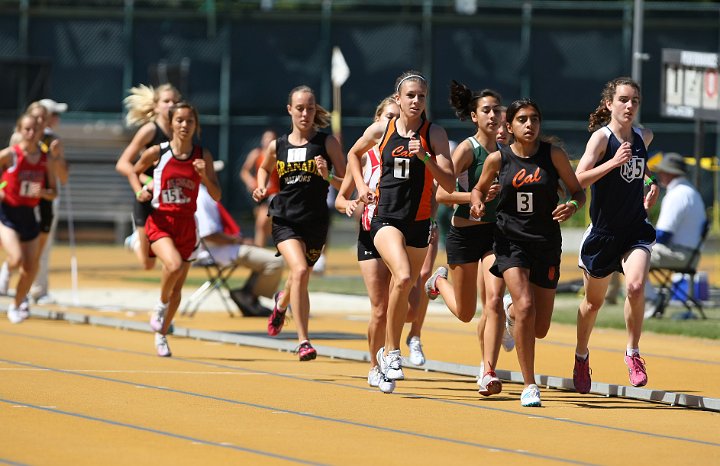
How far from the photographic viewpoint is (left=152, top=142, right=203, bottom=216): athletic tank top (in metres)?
14.6

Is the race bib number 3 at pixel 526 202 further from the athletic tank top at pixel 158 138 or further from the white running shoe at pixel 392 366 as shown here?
the athletic tank top at pixel 158 138

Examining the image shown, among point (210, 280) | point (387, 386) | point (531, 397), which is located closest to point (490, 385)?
point (531, 397)

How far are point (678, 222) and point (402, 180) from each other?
751 cm

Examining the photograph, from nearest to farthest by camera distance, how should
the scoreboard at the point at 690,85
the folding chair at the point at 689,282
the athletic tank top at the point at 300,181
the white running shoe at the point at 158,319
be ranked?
the athletic tank top at the point at 300,181
the white running shoe at the point at 158,319
the folding chair at the point at 689,282
the scoreboard at the point at 690,85

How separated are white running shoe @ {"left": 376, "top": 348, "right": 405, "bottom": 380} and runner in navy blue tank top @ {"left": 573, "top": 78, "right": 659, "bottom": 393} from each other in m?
1.26

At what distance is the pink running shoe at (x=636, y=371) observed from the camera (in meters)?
11.7

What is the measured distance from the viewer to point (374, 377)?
477 inches

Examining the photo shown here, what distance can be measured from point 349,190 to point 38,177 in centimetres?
623

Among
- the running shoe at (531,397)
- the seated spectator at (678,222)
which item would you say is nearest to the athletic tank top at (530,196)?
the running shoe at (531,397)

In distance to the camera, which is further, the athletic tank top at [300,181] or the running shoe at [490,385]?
the athletic tank top at [300,181]

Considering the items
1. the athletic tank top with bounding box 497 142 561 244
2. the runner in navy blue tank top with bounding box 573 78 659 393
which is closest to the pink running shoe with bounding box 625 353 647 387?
the runner in navy blue tank top with bounding box 573 78 659 393

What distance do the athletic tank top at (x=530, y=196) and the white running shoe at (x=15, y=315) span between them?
7.63 m

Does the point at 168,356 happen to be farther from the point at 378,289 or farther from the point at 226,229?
the point at 226,229

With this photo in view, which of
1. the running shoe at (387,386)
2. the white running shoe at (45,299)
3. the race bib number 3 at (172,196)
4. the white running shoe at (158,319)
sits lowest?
the running shoe at (387,386)
